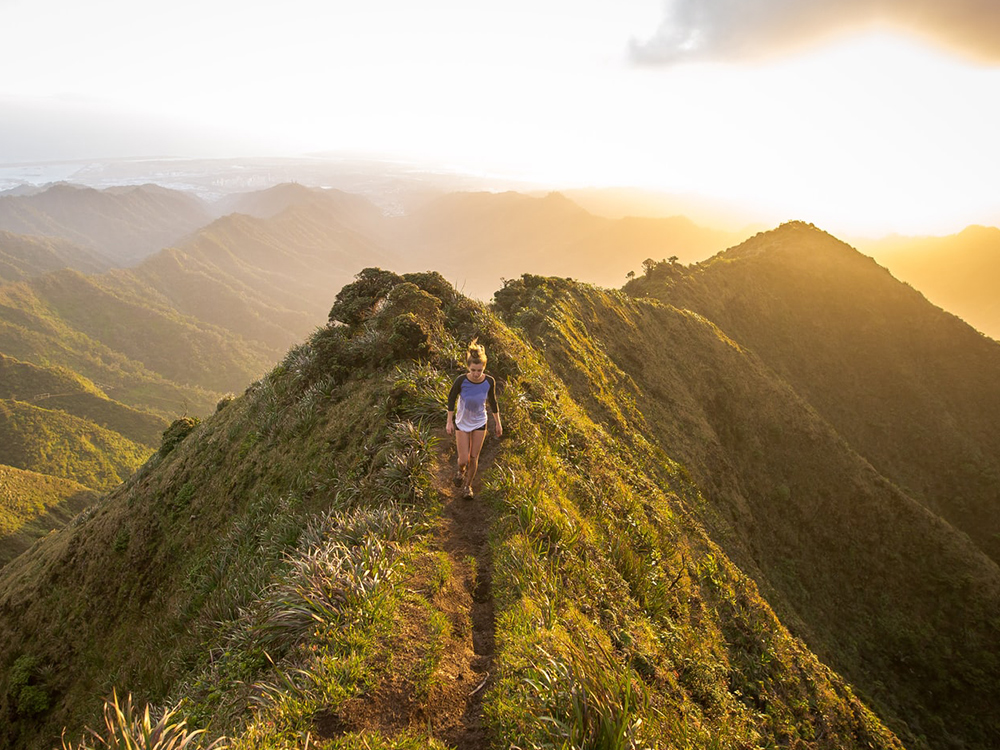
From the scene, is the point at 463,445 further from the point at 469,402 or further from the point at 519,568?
the point at 519,568

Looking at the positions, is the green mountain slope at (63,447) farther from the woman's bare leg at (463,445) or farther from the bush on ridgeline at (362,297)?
the woman's bare leg at (463,445)

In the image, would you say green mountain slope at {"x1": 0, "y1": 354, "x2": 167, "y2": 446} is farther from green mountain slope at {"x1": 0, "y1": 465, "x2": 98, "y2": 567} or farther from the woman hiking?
the woman hiking

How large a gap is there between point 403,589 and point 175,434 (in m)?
16.6

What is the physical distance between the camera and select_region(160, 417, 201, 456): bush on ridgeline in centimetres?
1741

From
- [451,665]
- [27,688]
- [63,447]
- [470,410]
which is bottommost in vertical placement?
[63,447]

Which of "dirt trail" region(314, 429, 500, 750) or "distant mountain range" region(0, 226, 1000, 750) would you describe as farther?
"distant mountain range" region(0, 226, 1000, 750)

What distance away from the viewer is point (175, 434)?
17.9m

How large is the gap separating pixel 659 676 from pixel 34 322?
206217 mm

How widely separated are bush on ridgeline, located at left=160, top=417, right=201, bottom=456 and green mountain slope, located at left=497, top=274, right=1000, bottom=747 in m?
13.8

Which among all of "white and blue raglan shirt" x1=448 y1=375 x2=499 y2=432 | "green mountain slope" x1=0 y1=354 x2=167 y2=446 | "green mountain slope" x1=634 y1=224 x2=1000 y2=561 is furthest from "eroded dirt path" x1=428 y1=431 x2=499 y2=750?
"green mountain slope" x1=0 y1=354 x2=167 y2=446

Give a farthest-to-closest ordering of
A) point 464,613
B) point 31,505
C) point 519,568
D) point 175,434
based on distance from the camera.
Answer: point 31,505, point 175,434, point 519,568, point 464,613

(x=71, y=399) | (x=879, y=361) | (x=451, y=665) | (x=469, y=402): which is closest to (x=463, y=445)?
(x=469, y=402)

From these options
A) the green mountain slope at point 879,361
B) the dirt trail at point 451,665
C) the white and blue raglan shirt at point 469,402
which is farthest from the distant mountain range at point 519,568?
the green mountain slope at point 879,361

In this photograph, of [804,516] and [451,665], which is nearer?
[451,665]
